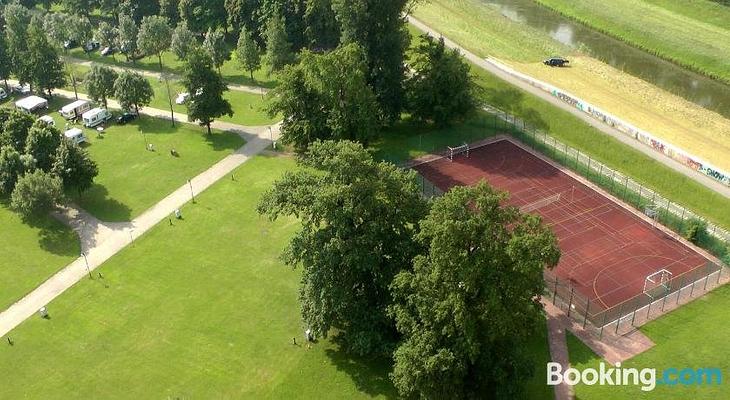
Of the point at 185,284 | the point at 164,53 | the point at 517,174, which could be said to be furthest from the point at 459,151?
the point at 164,53

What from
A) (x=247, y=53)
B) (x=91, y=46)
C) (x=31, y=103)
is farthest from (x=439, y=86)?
(x=91, y=46)

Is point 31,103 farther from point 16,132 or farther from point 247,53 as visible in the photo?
point 247,53

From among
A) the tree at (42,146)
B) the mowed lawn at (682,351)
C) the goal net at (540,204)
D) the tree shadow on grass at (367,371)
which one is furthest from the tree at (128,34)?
the mowed lawn at (682,351)

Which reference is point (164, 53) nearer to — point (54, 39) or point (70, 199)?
point (54, 39)

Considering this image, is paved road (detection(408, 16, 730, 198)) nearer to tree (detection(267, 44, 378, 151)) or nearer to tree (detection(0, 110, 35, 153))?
tree (detection(267, 44, 378, 151))

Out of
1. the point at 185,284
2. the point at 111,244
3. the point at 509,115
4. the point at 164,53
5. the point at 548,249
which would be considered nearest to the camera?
the point at 548,249
